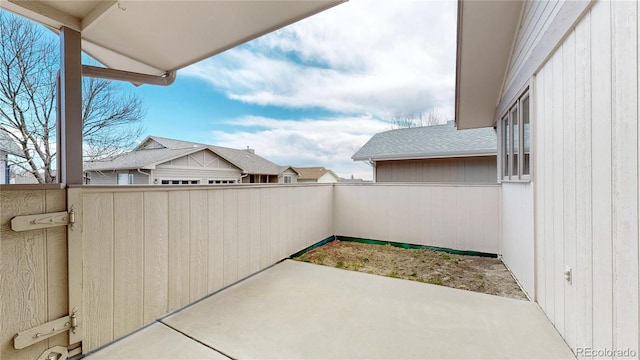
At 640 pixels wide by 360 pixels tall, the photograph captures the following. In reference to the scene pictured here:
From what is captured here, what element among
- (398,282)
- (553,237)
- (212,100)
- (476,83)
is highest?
(212,100)

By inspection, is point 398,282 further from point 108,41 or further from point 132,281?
point 108,41

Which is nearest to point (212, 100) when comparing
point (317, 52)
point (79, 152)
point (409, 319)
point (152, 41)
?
point (317, 52)

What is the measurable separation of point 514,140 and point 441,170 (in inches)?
152

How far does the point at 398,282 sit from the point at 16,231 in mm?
3161

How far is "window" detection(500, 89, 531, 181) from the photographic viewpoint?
2912mm

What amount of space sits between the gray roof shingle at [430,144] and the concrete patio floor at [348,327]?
4.66 metres

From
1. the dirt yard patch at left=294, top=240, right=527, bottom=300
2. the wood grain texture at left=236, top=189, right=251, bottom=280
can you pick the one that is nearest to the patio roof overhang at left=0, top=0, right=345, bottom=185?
the wood grain texture at left=236, top=189, right=251, bottom=280

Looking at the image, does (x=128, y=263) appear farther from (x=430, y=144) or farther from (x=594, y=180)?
(x=430, y=144)

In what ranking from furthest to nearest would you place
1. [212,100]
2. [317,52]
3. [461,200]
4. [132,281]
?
1. [212,100]
2. [317,52]
3. [461,200]
4. [132,281]

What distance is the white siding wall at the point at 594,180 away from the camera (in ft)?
3.97

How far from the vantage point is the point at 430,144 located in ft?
24.2

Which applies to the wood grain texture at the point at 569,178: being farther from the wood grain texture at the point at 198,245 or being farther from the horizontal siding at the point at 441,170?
the horizontal siding at the point at 441,170

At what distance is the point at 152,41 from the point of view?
87.3 inches

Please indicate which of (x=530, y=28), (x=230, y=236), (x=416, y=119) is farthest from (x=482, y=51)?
(x=416, y=119)
